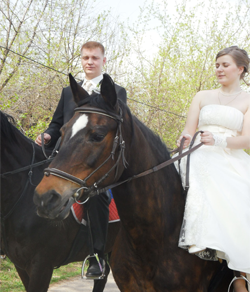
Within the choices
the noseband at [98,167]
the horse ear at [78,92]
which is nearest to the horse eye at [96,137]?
the noseband at [98,167]

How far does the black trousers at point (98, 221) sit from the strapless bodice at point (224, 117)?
1573 millimetres

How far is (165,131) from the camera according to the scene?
13195 millimetres

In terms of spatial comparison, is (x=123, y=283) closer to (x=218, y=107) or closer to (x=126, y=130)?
(x=126, y=130)

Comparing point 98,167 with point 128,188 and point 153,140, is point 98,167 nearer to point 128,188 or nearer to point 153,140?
point 128,188

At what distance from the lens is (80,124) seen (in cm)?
231

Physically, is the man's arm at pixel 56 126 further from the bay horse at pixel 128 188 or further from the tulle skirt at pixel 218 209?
the tulle skirt at pixel 218 209

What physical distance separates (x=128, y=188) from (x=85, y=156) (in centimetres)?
51

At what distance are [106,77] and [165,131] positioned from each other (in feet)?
36.0

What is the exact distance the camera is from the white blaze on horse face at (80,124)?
229cm

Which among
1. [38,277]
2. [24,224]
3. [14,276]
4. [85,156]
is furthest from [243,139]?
[14,276]

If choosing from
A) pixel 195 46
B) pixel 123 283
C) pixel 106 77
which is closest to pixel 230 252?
pixel 123 283

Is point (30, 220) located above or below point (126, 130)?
below

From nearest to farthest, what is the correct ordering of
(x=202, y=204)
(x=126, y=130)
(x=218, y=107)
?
1. (x=126, y=130)
2. (x=202, y=204)
3. (x=218, y=107)

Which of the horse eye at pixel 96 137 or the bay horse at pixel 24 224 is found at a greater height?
the horse eye at pixel 96 137
